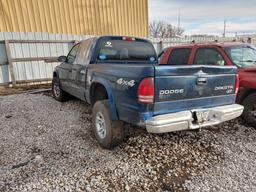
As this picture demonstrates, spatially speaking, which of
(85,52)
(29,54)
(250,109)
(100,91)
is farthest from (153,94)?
(29,54)

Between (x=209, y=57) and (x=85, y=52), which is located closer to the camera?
(x=85, y=52)

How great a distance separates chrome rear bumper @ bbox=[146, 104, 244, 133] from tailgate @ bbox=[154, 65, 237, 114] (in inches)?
3.9

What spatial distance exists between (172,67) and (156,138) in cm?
158

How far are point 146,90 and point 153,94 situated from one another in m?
0.11

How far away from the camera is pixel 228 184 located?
→ 8.66 feet

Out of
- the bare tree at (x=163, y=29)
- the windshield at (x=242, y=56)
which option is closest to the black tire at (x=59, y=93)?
the windshield at (x=242, y=56)

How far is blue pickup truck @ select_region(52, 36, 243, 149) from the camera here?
2615mm

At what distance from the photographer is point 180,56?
5.24 meters

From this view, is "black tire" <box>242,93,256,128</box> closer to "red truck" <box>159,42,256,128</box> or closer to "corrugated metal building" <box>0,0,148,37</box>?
"red truck" <box>159,42,256,128</box>

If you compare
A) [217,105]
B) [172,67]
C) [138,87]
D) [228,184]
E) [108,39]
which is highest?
[108,39]

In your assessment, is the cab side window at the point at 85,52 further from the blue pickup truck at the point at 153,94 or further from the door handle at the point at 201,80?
the door handle at the point at 201,80

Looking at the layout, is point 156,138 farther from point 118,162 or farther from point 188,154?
point 118,162

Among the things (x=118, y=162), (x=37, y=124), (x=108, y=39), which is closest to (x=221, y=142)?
(x=118, y=162)

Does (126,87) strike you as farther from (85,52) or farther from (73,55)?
(73,55)
